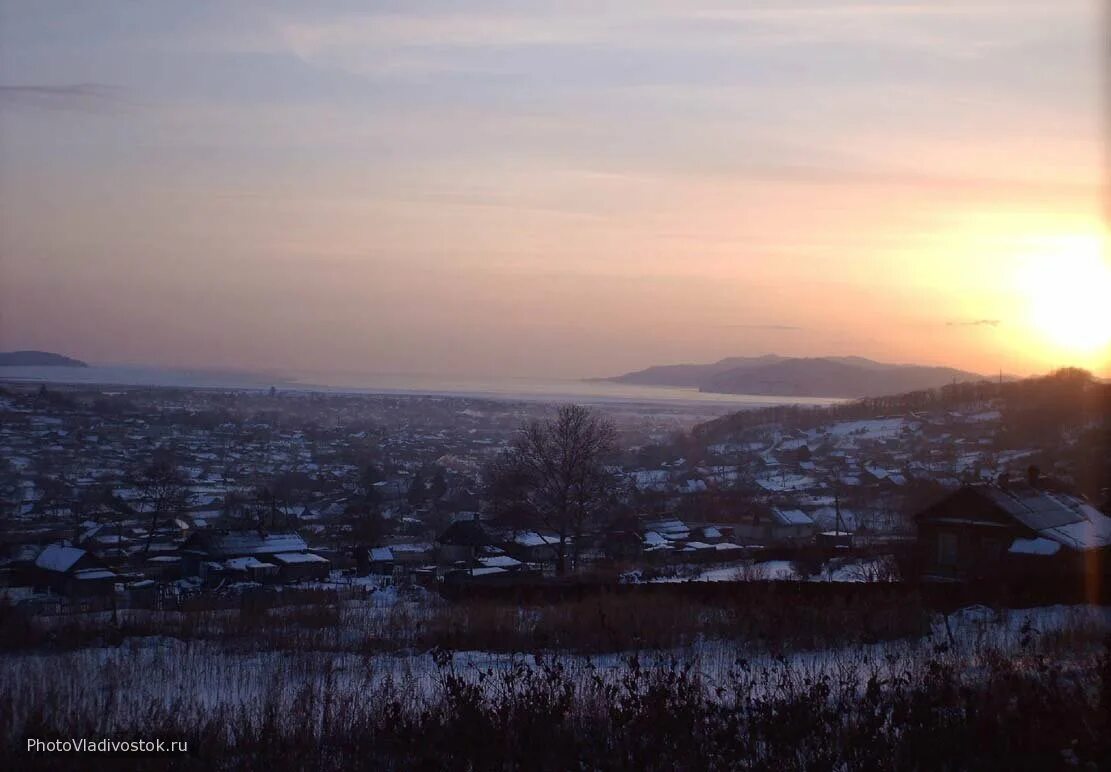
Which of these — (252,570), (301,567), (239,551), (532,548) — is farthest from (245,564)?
(532,548)

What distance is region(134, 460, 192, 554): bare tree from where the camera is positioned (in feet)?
92.4

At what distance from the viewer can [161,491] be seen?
2947 cm

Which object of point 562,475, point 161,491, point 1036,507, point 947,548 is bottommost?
point 161,491

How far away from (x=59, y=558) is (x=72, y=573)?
2.55ft

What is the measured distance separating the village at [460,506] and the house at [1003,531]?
4 centimetres

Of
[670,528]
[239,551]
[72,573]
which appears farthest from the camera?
[670,528]

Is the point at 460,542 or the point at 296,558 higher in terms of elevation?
the point at 296,558

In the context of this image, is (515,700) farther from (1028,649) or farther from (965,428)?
(965,428)

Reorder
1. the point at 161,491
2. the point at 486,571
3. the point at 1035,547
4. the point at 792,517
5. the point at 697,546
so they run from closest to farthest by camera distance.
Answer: the point at 1035,547, the point at 486,571, the point at 697,546, the point at 161,491, the point at 792,517

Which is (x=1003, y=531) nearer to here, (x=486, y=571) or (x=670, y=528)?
(x=486, y=571)

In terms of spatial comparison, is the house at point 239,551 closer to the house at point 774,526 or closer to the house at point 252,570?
the house at point 252,570

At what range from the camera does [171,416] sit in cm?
5078

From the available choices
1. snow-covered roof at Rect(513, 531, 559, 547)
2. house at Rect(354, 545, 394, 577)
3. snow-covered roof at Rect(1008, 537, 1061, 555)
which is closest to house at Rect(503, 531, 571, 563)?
snow-covered roof at Rect(513, 531, 559, 547)

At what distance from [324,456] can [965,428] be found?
107 feet
